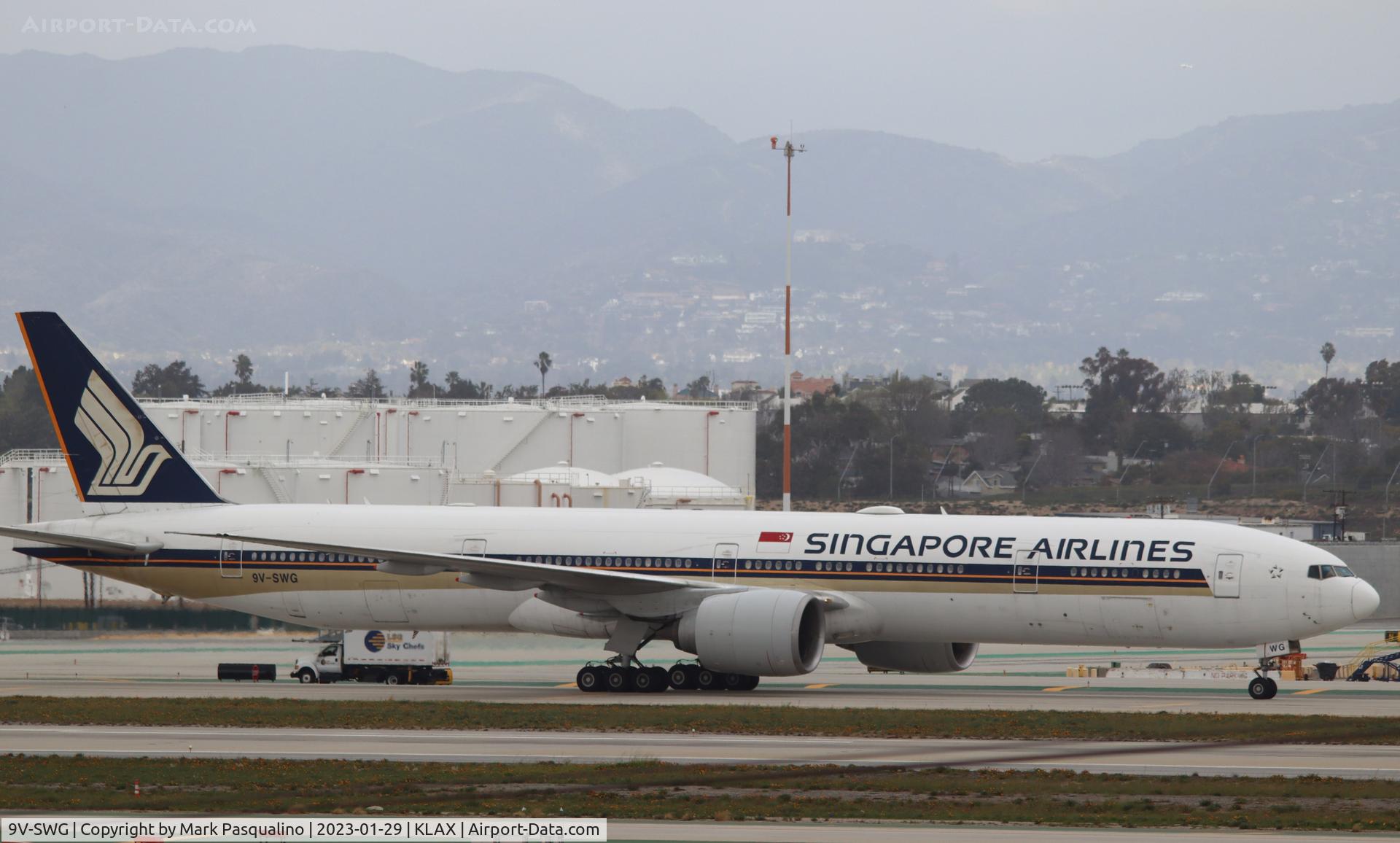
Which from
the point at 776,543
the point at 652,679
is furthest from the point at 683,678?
the point at 776,543

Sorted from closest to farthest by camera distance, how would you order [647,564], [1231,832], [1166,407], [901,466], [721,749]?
1. [1231,832]
2. [721,749]
3. [647,564]
4. [901,466]
5. [1166,407]

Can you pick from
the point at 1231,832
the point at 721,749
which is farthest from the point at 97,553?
the point at 1231,832

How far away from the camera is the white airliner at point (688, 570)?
3281cm

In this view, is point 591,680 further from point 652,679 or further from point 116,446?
point 116,446

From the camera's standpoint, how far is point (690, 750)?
78.1 ft

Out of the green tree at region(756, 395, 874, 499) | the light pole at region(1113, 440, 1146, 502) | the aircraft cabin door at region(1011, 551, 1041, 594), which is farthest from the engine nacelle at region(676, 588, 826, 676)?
the green tree at region(756, 395, 874, 499)

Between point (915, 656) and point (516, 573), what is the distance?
8.95m

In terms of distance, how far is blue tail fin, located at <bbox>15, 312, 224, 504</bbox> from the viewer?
38.0 m

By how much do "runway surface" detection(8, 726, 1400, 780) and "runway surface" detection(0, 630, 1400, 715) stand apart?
5.65 metres

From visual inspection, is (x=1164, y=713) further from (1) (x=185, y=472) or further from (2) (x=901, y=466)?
(2) (x=901, y=466)

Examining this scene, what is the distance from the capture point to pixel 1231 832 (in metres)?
16.7

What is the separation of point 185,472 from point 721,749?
64.1ft

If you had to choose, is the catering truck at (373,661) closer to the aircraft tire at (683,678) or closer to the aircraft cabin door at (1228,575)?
the aircraft tire at (683,678)

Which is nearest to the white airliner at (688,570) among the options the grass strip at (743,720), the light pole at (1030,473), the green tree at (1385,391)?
the grass strip at (743,720)
